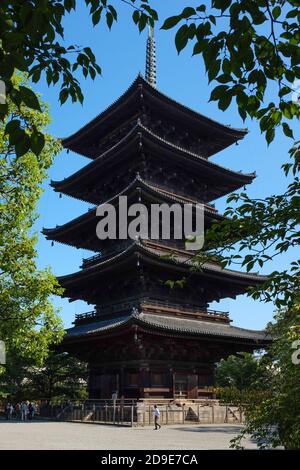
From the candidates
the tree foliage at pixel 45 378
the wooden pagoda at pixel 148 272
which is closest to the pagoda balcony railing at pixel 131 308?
the wooden pagoda at pixel 148 272

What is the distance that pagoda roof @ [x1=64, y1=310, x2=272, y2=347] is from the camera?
2242cm

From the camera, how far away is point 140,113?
2986 cm

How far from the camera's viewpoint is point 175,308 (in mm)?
26188

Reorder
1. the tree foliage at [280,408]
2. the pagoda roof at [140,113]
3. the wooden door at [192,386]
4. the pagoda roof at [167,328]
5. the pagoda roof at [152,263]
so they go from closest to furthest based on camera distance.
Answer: the tree foliage at [280,408] < the pagoda roof at [167,328] < the pagoda roof at [152,263] < the wooden door at [192,386] < the pagoda roof at [140,113]

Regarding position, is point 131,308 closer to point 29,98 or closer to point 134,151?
point 134,151

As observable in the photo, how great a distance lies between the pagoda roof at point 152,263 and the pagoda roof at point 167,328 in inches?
109

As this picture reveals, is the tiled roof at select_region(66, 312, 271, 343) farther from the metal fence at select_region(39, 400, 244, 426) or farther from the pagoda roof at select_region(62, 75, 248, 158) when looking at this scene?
the pagoda roof at select_region(62, 75, 248, 158)

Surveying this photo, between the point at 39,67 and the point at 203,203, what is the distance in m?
26.7

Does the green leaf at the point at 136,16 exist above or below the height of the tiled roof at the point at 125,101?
below

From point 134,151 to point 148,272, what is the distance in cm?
749

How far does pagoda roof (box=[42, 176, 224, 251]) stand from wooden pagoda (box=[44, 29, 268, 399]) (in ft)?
0.25

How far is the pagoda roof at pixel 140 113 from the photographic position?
2870 cm

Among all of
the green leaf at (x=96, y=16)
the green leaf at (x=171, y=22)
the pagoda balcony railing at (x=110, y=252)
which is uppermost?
the pagoda balcony railing at (x=110, y=252)

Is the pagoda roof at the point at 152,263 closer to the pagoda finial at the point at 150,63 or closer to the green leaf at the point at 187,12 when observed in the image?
the green leaf at the point at 187,12
